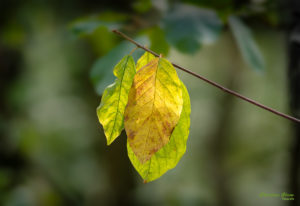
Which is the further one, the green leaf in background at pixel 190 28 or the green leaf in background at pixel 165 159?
the green leaf in background at pixel 190 28

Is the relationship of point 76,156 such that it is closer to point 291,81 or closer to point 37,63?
point 37,63

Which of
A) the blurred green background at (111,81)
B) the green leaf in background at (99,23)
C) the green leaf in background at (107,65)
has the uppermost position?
the green leaf in background at (99,23)

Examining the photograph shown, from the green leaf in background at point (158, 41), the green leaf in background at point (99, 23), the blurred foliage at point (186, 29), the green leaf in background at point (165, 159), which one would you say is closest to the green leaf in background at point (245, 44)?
the blurred foliage at point (186, 29)

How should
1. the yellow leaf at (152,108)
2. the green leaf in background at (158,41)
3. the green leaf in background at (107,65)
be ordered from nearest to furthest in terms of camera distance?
1. the yellow leaf at (152,108)
2. the green leaf in background at (107,65)
3. the green leaf in background at (158,41)

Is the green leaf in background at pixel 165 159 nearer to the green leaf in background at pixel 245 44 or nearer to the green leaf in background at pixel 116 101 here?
the green leaf in background at pixel 116 101

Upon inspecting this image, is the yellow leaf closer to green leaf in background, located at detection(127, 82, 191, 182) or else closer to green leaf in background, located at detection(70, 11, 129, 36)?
green leaf in background, located at detection(127, 82, 191, 182)

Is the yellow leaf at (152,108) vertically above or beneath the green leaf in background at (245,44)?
above

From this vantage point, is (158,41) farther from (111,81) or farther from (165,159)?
(165,159)

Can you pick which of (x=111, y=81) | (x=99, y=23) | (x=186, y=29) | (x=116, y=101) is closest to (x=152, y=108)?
(x=116, y=101)

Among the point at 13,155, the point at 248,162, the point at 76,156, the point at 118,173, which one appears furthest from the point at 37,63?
the point at 248,162
